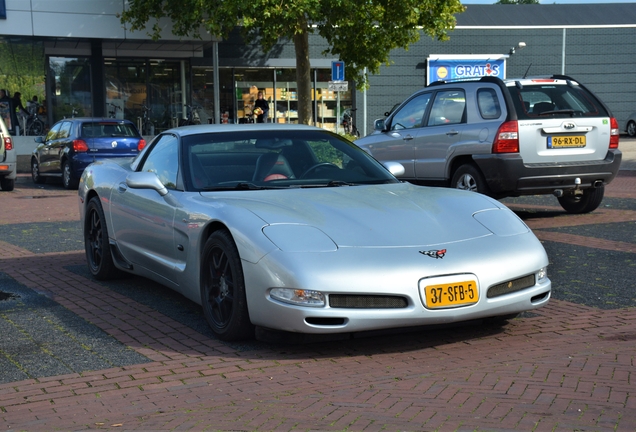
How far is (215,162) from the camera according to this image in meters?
6.27

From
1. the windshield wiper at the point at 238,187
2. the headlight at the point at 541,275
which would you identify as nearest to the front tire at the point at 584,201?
the headlight at the point at 541,275

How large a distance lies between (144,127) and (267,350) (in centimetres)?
2819

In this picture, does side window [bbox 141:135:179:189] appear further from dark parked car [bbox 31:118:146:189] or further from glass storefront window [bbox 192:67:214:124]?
glass storefront window [bbox 192:67:214:124]

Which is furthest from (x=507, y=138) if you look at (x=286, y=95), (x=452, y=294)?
(x=286, y=95)

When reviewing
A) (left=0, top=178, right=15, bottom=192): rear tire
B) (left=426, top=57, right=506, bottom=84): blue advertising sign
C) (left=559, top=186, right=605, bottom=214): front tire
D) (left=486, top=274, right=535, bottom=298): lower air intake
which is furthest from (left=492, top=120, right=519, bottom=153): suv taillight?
(left=426, top=57, right=506, bottom=84): blue advertising sign

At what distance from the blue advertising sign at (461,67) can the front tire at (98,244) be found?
31.3 metres

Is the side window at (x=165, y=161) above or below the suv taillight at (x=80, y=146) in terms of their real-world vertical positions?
above

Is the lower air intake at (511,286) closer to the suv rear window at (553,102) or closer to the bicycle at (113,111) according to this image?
the suv rear window at (553,102)

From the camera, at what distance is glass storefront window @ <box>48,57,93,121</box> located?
30438 mm

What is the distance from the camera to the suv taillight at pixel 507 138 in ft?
35.1

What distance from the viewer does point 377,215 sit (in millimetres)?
5367

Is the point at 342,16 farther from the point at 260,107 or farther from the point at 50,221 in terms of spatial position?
the point at 50,221

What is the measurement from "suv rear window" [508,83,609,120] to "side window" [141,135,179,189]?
5.36 metres

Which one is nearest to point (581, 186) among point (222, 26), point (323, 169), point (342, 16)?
point (323, 169)
